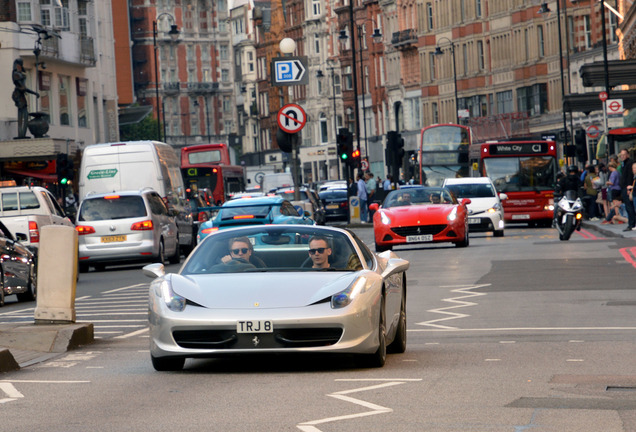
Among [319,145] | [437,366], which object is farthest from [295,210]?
[319,145]

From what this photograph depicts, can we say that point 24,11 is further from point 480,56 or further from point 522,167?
point 480,56

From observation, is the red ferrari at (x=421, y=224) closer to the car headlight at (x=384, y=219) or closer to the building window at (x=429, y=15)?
the car headlight at (x=384, y=219)

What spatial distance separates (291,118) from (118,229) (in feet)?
15.1

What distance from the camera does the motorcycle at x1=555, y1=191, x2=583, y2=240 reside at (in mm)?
35500

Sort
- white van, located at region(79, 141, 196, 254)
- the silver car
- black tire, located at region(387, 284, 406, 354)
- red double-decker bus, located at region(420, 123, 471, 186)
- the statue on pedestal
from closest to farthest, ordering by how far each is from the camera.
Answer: black tire, located at region(387, 284, 406, 354) → the silver car → white van, located at region(79, 141, 196, 254) → the statue on pedestal → red double-decker bus, located at region(420, 123, 471, 186)

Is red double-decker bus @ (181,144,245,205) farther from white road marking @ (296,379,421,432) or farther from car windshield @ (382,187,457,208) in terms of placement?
white road marking @ (296,379,421,432)

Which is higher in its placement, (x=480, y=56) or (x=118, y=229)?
(x=480, y=56)

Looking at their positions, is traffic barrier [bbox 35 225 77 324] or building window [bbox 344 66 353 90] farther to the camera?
building window [bbox 344 66 353 90]

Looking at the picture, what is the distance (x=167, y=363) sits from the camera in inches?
476

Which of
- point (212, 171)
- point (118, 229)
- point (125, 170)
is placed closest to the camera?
Answer: point (118, 229)

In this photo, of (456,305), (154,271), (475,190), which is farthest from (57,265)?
(475,190)

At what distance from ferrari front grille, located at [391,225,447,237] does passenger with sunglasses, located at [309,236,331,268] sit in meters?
20.4

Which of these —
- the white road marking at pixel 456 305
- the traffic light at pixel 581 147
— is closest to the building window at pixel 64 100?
the traffic light at pixel 581 147

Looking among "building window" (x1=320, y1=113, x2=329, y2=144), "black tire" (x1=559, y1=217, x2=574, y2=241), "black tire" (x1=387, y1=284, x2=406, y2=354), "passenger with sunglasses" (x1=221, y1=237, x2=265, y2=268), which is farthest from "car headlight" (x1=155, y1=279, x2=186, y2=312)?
"building window" (x1=320, y1=113, x2=329, y2=144)
